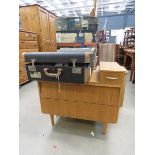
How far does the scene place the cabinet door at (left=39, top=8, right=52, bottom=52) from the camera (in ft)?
11.6

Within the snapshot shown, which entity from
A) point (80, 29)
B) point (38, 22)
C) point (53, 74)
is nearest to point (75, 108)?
point (53, 74)

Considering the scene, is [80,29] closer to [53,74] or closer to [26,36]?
[26,36]

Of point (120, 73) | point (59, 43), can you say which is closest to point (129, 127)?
point (120, 73)

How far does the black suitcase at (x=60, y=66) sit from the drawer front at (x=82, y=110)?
0.32m

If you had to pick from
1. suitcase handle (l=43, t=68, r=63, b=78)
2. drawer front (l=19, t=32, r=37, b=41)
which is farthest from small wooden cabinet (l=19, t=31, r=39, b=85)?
suitcase handle (l=43, t=68, r=63, b=78)

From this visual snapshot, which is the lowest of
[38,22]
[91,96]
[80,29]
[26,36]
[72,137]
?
[72,137]

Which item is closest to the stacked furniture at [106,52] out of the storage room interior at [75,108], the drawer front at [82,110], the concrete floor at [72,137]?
the storage room interior at [75,108]

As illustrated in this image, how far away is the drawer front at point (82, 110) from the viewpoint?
1.22 metres

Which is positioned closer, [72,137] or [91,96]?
[91,96]

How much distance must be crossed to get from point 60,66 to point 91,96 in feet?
1.37

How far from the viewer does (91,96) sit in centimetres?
120

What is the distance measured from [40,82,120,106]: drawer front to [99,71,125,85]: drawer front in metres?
0.06

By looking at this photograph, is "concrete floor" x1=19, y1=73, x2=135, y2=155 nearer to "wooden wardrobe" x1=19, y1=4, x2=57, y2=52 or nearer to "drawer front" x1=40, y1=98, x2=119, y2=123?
"drawer front" x1=40, y1=98, x2=119, y2=123

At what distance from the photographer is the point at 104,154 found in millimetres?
1139
